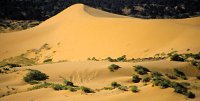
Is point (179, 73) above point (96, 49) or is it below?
above

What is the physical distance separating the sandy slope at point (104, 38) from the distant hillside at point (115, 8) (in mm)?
25113

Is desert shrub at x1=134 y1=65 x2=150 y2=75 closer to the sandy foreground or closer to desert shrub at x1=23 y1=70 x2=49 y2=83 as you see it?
the sandy foreground

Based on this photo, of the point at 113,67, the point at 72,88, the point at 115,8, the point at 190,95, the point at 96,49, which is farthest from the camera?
the point at 115,8

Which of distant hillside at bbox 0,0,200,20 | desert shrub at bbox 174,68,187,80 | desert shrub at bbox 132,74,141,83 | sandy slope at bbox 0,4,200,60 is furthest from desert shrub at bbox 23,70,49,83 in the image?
distant hillside at bbox 0,0,200,20

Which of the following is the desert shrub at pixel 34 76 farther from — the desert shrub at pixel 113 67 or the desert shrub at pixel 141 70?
the desert shrub at pixel 141 70

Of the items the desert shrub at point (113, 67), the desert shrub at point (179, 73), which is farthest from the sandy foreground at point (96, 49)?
the desert shrub at point (179, 73)

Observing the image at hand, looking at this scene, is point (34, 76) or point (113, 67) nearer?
point (34, 76)

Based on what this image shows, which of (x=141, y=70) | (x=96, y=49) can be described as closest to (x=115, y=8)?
(x=96, y=49)

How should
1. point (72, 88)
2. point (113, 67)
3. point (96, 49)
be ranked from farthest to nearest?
point (96, 49) < point (113, 67) < point (72, 88)

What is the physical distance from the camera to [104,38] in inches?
1567

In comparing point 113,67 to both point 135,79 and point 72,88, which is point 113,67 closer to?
point 135,79

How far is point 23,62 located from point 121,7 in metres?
55.0

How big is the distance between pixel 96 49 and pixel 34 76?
685 inches

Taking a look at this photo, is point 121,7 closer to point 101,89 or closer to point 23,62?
point 23,62
